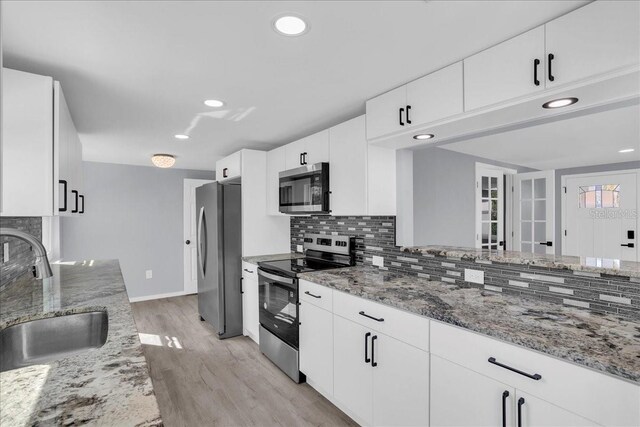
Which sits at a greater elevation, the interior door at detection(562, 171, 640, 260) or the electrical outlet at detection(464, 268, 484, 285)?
the interior door at detection(562, 171, 640, 260)

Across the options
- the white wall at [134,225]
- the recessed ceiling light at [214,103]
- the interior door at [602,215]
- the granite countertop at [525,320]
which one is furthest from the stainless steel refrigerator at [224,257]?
the interior door at [602,215]

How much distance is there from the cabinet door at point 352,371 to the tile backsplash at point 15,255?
214cm

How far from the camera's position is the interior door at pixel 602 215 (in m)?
3.24

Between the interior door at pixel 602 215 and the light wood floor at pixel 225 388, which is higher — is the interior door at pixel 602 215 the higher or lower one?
the higher one

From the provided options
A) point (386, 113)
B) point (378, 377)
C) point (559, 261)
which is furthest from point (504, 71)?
point (378, 377)

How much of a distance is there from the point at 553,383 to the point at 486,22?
4.75 feet

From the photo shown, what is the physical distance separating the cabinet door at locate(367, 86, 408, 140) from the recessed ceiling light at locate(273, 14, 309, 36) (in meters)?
0.82

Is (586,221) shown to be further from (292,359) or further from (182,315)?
(182,315)

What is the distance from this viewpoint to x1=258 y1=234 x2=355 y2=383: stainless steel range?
2.54 m

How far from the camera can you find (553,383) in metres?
1.09

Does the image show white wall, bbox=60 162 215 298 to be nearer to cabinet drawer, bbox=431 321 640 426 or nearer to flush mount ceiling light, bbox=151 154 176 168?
flush mount ceiling light, bbox=151 154 176 168

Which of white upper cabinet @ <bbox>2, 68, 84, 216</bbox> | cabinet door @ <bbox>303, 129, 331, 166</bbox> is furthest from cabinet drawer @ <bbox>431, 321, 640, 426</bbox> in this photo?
white upper cabinet @ <bbox>2, 68, 84, 216</bbox>

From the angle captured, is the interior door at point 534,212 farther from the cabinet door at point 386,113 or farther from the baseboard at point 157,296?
the baseboard at point 157,296

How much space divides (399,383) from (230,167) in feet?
9.77
